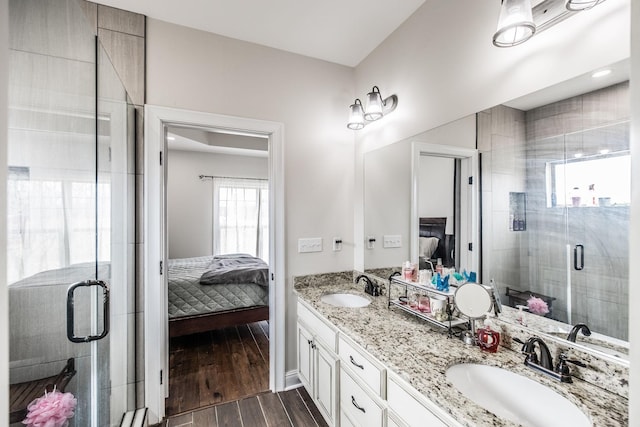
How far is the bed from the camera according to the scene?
2949 mm

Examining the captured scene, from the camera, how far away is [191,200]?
5473 millimetres

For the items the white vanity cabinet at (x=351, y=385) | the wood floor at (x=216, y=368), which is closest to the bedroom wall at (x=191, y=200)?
the wood floor at (x=216, y=368)

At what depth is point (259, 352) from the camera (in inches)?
114

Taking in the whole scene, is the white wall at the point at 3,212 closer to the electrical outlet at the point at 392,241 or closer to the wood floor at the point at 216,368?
the wood floor at the point at 216,368

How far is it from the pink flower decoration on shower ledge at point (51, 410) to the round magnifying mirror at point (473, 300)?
1.70 m

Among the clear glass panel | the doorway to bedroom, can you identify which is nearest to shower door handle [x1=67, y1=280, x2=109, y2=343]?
the clear glass panel

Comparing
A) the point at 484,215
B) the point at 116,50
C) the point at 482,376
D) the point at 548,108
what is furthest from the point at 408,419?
the point at 116,50

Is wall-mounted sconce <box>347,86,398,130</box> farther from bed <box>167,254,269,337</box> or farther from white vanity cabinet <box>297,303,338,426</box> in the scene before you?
bed <box>167,254,269,337</box>

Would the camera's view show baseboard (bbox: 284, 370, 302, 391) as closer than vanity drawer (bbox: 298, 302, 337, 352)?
No

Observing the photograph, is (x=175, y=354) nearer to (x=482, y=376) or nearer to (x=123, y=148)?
(x=123, y=148)

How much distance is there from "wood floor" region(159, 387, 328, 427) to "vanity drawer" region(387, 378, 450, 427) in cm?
105

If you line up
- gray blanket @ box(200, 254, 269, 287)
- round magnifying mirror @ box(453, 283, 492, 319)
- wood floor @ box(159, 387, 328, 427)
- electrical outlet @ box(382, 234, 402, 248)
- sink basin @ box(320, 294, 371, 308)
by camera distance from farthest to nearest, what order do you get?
gray blanket @ box(200, 254, 269, 287), sink basin @ box(320, 294, 371, 308), electrical outlet @ box(382, 234, 402, 248), wood floor @ box(159, 387, 328, 427), round magnifying mirror @ box(453, 283, 492, 319)

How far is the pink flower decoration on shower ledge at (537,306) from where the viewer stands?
1179 millimetres

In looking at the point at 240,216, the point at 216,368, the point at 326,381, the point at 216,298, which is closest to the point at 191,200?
the point at 240,216
